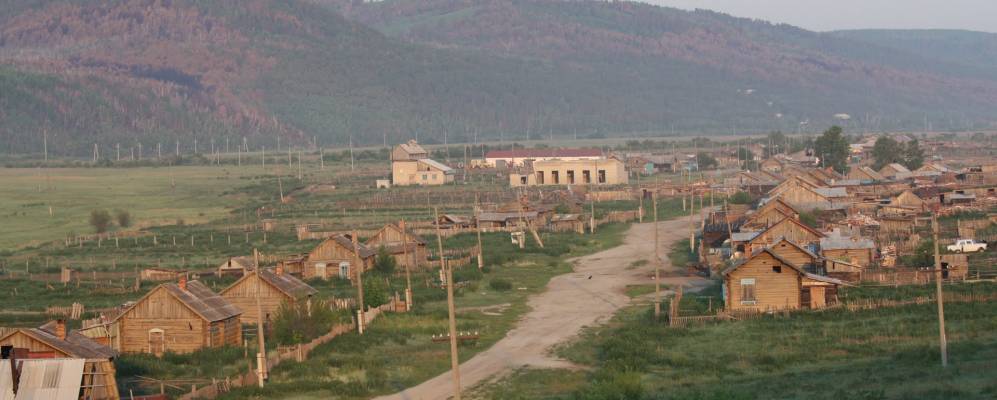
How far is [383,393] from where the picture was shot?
122ft

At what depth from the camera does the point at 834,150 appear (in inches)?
5113

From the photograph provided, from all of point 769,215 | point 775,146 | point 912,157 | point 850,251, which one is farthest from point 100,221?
point 775,146

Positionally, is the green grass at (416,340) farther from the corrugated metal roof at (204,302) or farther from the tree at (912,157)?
the tree at (912,157)

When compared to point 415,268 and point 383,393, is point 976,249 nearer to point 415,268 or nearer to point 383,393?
point 415,268

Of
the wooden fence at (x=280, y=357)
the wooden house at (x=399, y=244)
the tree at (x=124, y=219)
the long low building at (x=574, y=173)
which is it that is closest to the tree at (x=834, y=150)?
the long low building at (x=574, y=173)

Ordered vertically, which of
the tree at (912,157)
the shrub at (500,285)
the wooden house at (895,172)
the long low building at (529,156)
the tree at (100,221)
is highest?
the long low building at (529,156)

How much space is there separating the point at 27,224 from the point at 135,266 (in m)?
33.4

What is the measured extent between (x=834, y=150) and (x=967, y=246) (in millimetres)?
70359

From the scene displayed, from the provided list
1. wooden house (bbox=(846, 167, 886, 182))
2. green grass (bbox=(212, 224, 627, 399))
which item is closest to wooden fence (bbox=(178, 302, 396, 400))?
green grass (bbox=(212, 224, 627, 399))

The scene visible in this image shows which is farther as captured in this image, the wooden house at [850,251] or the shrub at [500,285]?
the shrub at [500,285]

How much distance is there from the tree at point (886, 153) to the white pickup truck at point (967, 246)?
216ft

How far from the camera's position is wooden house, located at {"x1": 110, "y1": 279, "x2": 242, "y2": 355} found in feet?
143

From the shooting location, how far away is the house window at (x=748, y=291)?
48281 millimetres

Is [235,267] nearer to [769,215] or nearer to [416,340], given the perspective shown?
[416,340]
